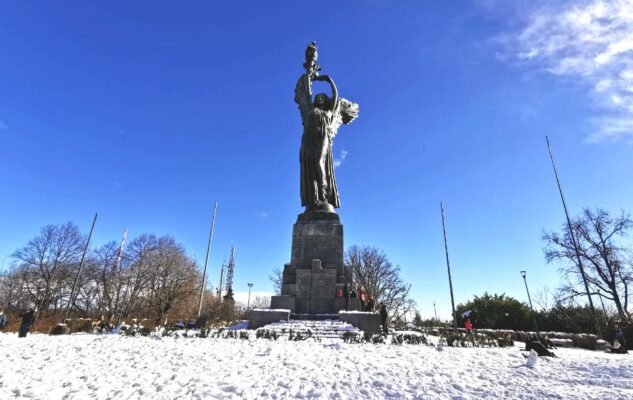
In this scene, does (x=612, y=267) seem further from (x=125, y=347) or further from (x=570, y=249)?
(x=125, y=347)

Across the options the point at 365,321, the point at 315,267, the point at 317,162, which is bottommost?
the point at 365,321

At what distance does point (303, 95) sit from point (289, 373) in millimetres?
16159

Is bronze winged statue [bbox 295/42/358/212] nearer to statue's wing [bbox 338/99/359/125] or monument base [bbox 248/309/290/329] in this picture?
statue's wing [bbox 338/99/359/125]

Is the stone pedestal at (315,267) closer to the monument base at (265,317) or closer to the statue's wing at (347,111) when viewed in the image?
the monument base at (265,317)

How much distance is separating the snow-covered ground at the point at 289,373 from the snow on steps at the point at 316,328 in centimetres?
197

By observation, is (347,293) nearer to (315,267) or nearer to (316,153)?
(315,267)

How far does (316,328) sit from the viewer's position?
11.1 metres

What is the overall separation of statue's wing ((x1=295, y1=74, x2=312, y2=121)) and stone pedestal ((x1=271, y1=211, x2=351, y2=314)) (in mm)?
6354

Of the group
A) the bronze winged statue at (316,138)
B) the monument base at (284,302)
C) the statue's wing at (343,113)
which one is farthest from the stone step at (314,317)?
the statue's wing at (343,113)

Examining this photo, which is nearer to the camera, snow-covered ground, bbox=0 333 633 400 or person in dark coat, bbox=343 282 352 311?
snow-covered ground, bbox=0 333 633 400

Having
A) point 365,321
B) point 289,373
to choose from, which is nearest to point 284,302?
point 365,321

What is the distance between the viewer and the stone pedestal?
14266 millimetres

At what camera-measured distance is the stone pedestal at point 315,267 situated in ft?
46.8

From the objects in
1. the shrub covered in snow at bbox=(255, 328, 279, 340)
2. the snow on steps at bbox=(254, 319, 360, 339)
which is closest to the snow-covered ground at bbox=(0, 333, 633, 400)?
the shrub covered in snow at bbox=(255, 328, 279, 340)
